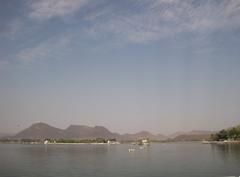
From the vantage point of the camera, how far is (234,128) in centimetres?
11125

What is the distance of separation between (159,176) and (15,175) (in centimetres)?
1207

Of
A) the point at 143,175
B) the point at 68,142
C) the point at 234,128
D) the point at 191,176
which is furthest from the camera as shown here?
the point at 68,142

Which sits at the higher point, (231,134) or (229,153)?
(231,134)

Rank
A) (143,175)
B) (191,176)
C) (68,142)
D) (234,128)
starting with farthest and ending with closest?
(68,142) < (234,128) < (143,175) < (191,176)

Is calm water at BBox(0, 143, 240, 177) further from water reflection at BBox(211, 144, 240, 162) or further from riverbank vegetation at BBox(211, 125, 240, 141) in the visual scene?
riverbank vegetation at BBox(211, 125, 240, 141)

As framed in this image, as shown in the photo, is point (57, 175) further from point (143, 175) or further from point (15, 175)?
point (143, 175)

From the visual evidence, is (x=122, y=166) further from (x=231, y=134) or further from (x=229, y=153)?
(x=231, y=134)

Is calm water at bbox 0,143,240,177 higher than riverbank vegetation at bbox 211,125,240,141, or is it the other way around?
riverbank vegetation at bbox 211,125,240,141

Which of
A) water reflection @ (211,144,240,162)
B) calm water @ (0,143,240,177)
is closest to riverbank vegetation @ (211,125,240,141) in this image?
water reflection @ (211,144,240,162)

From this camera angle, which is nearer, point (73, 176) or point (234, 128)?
point (73, 176)

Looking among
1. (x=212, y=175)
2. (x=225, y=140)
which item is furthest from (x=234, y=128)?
(x=212, y=175)

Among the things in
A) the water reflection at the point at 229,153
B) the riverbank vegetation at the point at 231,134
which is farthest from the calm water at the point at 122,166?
the riverbank vegetation at the point at 231,134

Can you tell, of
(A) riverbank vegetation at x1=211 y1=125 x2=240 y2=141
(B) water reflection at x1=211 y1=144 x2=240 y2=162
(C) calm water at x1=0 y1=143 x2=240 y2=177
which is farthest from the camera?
(A) riverbank vegetation at x1=211 y1=125 x2=240 y2=141

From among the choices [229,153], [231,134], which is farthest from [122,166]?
[231,134]
